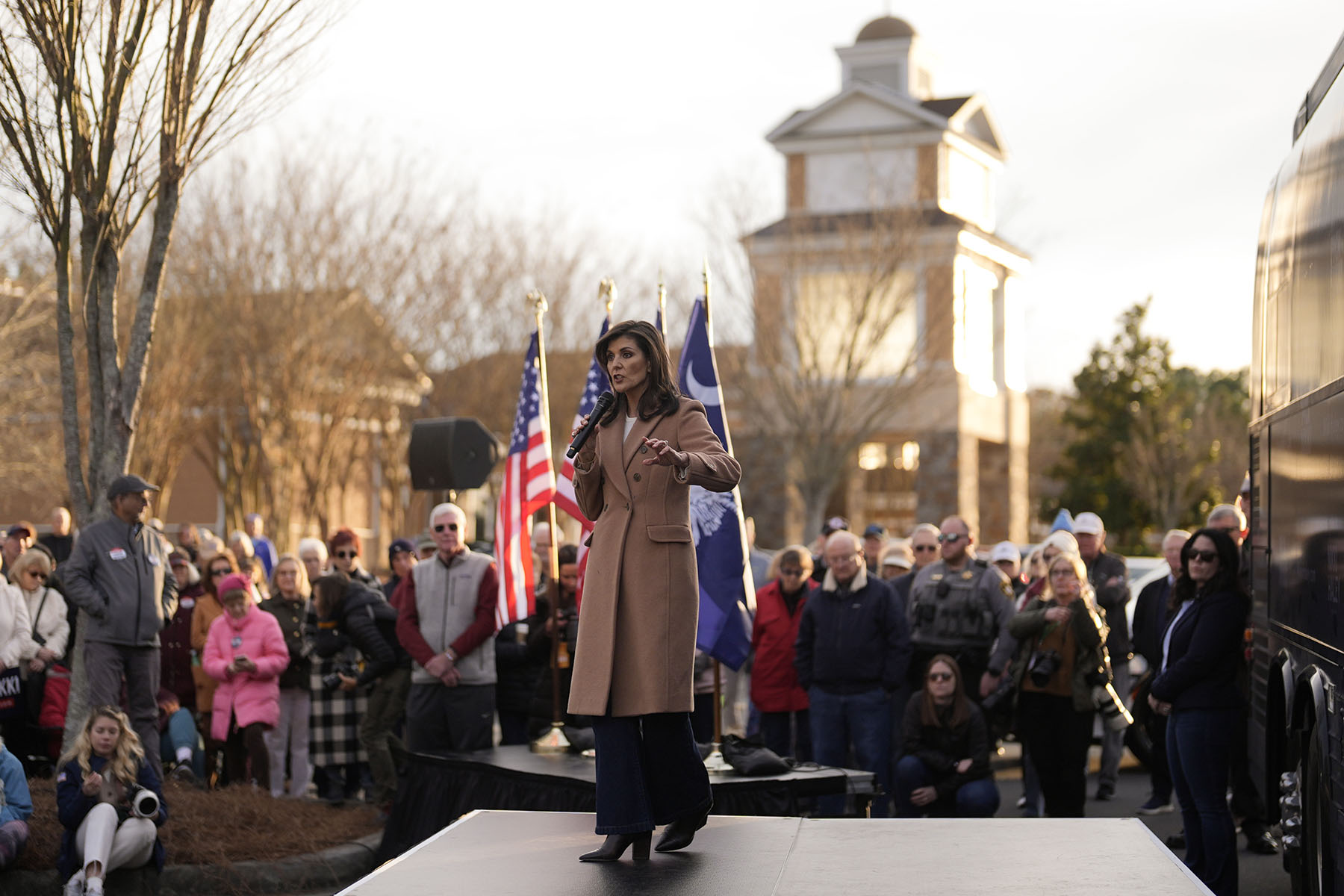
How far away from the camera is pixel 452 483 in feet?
52.9

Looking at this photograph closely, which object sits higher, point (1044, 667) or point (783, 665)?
point (1044, 667)

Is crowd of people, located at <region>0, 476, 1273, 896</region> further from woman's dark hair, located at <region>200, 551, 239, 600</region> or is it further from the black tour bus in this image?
the black tour bus

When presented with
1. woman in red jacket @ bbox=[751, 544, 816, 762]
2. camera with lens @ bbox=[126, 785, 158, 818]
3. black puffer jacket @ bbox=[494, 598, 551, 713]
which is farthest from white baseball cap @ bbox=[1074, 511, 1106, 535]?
camera with lens @ bbox=[126, 785, 158, 818]

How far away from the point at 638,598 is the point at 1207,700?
160 inches

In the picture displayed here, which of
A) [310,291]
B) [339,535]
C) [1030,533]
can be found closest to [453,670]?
[339,535]

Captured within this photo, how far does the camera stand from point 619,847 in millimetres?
6750

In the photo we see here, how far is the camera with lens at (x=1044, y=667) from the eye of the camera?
1160 centimetres

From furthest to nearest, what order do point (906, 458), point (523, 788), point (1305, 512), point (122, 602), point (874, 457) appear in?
point (874, 457) < point (906, 458) < point (122, 602) < point (523, 788) < point (1305, 512)

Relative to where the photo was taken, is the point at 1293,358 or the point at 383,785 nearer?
the point at 1293,358

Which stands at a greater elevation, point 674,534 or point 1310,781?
point 674,534

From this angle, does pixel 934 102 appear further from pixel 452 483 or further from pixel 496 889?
pixel 496 889

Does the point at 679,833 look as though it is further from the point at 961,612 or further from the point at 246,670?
the point at 246,670

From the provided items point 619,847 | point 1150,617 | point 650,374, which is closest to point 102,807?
point 619,847

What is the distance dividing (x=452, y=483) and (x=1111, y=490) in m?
35.1
